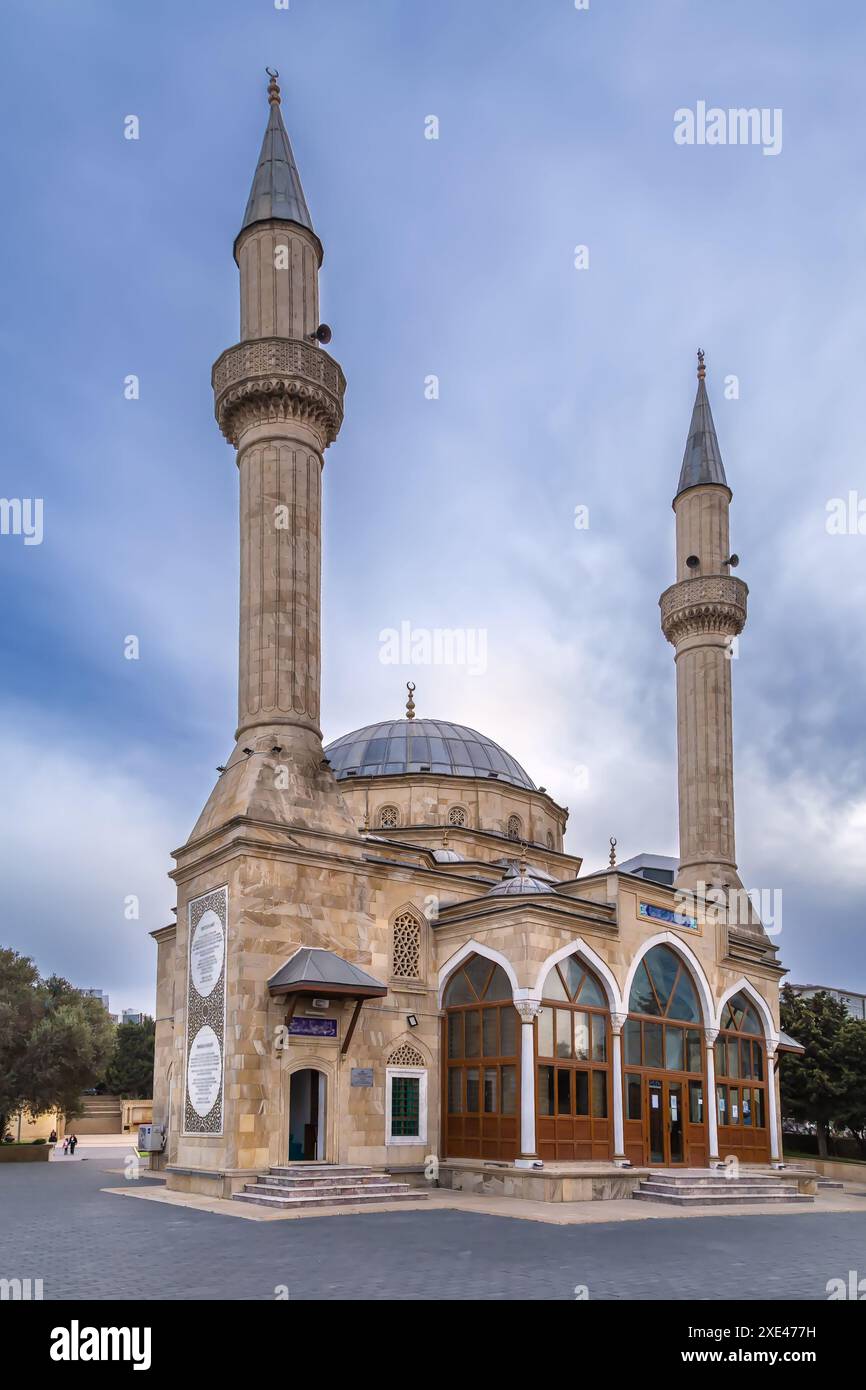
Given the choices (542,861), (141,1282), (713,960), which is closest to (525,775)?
(542,861)

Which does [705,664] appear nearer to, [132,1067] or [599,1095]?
[599,1095]

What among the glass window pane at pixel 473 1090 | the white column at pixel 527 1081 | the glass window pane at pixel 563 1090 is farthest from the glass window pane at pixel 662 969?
the glass window pane at pixel 473 1090

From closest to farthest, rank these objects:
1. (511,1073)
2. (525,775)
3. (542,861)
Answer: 1. (511,1073)
2. (542,861)
3. (525,775)

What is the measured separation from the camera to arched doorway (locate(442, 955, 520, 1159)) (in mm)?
17656

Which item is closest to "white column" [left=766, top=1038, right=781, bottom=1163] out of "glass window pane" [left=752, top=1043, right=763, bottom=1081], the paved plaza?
"glass window pane" [left=752, top=1043, right=763, bottom=1081]

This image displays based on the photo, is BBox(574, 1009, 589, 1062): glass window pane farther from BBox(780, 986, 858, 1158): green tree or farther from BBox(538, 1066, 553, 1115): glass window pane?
BBox(780, 986, 858, 1158): green tree

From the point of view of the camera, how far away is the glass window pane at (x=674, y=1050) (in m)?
20.1

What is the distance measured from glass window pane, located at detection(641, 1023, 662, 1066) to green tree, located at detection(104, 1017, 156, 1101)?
111 ft

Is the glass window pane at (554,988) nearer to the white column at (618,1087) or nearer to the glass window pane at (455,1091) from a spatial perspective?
the white column at (618,1087)

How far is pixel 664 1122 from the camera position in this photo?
1962 cm

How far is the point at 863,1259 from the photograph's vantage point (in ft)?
35.4
